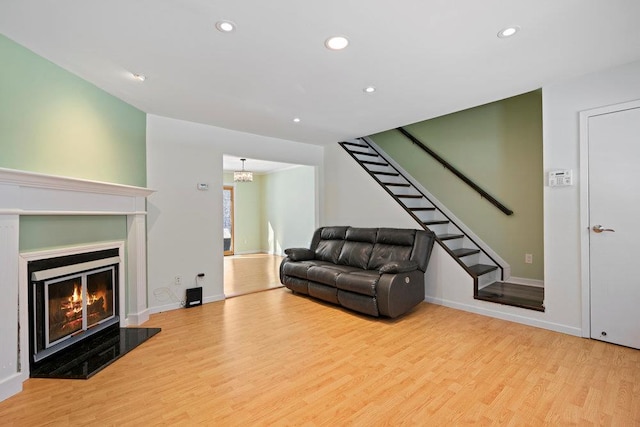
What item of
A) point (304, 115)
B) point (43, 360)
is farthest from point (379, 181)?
point (43, 360)

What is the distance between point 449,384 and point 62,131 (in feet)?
12.0

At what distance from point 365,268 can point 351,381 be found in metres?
2.11

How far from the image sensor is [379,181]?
480cm

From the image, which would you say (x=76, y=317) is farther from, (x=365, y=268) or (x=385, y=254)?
(x=385, y=254)

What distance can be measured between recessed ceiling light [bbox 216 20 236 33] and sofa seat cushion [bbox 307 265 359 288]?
278cm

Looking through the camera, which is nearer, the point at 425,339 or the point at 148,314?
the point at 425,339

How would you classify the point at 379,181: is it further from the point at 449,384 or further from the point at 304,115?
the point at 449,384

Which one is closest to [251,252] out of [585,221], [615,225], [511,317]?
[511,317]

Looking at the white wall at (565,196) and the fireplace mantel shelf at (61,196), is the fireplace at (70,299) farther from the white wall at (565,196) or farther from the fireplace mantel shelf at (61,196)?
the white wall at (565,196)

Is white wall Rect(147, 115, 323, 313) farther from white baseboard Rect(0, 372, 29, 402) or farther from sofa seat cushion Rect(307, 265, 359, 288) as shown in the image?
white baseboard Rect(0, 372, 29, 402)

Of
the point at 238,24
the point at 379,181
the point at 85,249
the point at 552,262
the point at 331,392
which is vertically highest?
the point at 238,24

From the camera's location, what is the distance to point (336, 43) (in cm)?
222

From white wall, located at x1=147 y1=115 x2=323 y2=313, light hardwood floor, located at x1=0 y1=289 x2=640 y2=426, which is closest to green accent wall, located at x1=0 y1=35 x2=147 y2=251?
white wall, located at x1=147 y1=115 x2=323 y2=313

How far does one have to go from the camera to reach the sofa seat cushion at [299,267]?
4332 millimetres
